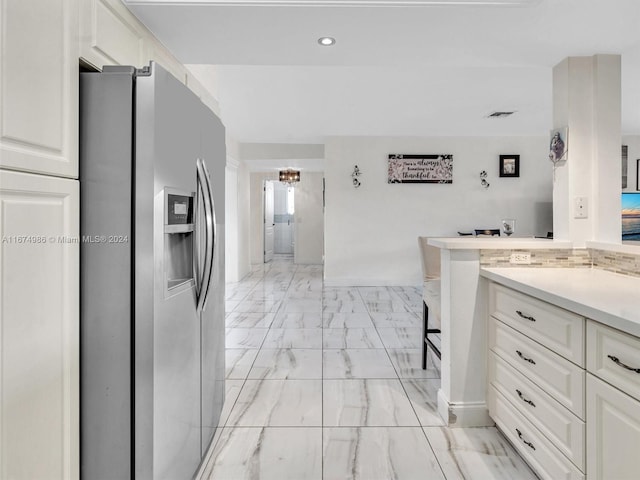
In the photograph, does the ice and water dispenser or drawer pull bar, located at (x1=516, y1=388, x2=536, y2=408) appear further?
drawer pull bar, located at (x1=516, y1=388, x2=536, y2=408)

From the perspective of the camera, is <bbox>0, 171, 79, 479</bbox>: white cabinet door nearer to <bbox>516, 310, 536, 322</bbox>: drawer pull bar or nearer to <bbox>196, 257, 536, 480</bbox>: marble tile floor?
<bbox>196, 257, 536, 480</bbox>: marble tile floor

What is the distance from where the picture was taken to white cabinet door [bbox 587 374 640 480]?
1043mm

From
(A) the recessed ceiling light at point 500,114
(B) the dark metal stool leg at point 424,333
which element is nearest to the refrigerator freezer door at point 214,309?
(B) the dark metal stool leg at point 424,333

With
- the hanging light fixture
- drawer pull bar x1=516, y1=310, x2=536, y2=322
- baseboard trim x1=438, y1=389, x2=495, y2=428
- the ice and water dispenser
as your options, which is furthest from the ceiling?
the hanging light fixture

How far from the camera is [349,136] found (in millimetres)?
6188

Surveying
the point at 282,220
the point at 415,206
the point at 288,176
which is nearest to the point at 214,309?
the point at 415,206

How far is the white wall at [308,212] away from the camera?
9.20 m

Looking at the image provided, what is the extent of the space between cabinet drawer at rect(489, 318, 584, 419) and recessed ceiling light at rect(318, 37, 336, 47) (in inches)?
66.6

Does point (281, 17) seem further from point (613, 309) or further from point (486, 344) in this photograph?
point (486, 344)

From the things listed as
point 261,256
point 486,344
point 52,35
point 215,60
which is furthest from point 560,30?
point 261,256

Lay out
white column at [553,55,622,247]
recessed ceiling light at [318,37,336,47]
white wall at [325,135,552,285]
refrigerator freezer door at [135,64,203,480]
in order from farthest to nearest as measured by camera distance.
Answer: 1. white wall at [325,135,552,285]
2. white column at [553,55,622,247]
3. recessed ceiling light at [318,37,336,47]
4. refrigerator freezer door at [135,64,203,480]

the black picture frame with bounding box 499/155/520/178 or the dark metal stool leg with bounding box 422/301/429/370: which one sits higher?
the black picture frame with bounding box 499/155/520/178

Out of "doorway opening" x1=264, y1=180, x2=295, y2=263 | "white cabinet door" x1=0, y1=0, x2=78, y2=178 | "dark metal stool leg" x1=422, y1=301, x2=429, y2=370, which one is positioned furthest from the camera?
"doorway opening" x1=264, y1=180, x2=295, y2=263

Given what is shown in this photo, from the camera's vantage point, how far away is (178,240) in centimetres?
143
